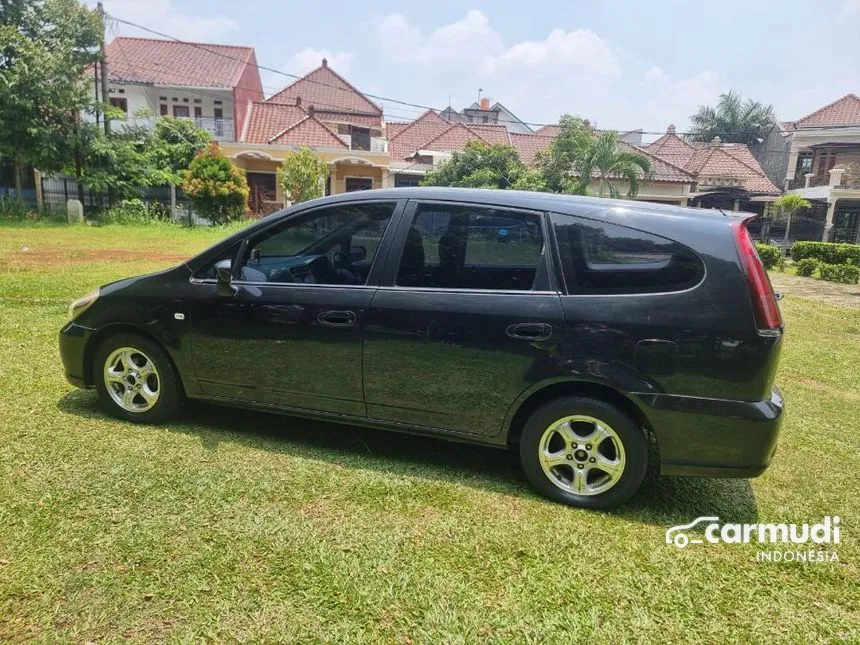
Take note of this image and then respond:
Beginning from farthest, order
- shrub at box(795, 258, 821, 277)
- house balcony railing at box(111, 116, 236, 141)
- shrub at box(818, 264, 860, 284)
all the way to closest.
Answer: house balcony railing at box(111, 116, 236, 141) → shrub at box(795, 258, 821, 277) → shrub at box(818, 264, 860, 284)

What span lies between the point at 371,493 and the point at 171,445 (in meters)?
1.37

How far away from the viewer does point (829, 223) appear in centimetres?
2989

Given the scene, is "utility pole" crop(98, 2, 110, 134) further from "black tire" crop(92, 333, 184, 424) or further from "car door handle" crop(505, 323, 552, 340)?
"car door handle" crop(505, 323, 552, 340)

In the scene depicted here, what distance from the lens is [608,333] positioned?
2.89m

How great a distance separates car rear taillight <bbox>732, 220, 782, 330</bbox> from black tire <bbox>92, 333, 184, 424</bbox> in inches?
134

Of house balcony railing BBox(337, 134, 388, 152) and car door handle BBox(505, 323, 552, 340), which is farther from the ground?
house balcony railing BBox(337, 134, 388, 152)

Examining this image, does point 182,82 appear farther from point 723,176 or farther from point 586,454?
point 586,454

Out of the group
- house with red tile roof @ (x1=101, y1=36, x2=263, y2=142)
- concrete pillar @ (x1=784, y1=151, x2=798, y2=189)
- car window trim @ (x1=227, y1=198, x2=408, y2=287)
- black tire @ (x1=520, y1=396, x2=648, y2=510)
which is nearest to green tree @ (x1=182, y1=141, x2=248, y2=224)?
house with red tile roof @ (x1=101, y1=36, x2=263, y2=142)

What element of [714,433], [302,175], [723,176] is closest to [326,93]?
[302,175]

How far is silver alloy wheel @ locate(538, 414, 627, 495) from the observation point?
298 cm

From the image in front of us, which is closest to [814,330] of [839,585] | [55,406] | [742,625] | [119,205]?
[839,585]

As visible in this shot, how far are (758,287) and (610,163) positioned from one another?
22.2 meters

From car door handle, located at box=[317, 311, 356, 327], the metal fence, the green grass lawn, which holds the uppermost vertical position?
the metal fence

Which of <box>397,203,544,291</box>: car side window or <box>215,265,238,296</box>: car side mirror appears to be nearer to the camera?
<box>397,203,544,291</box>: car side window
